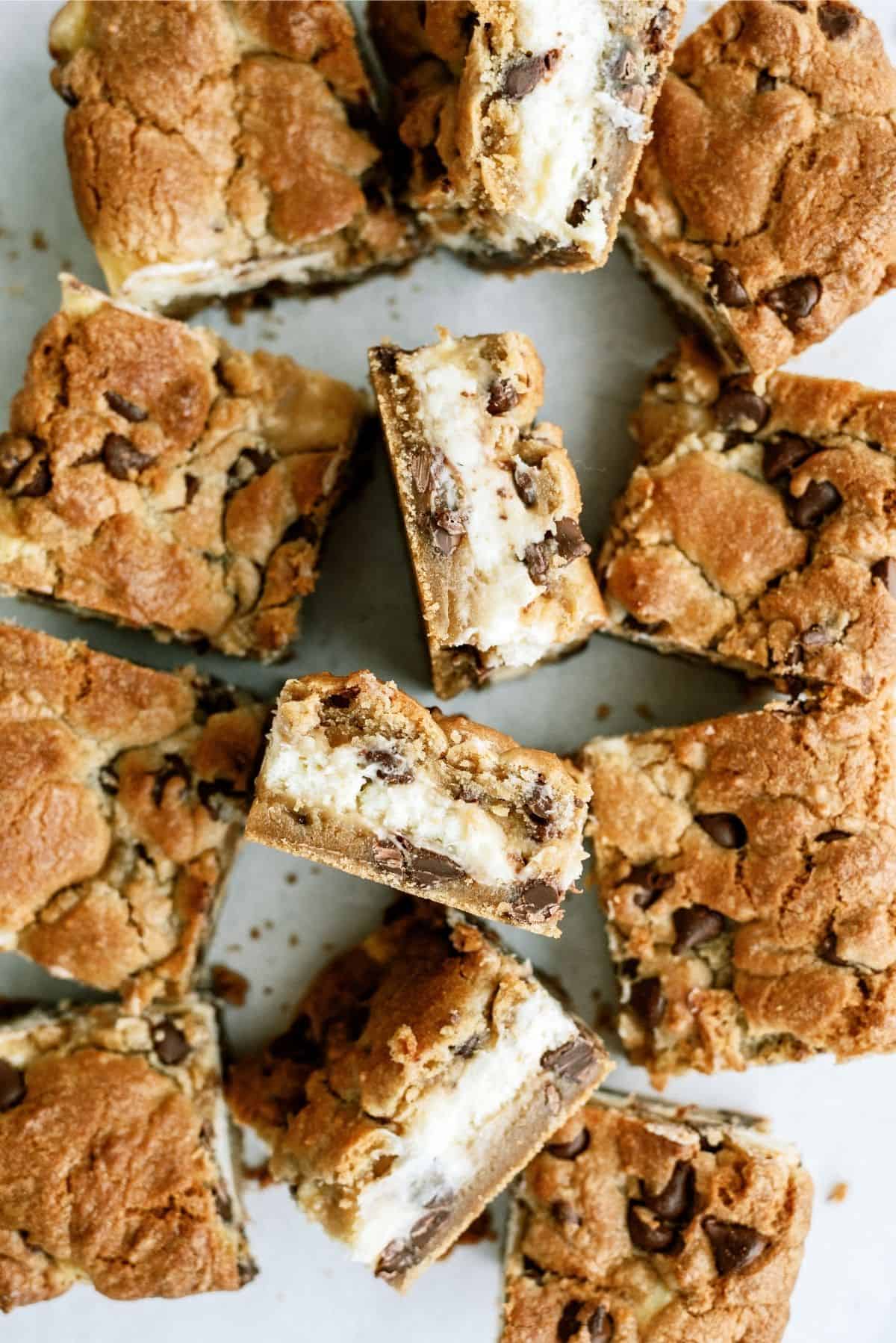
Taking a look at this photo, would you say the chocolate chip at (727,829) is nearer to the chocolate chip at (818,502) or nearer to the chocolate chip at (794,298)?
the chocolate chip at (818,502)

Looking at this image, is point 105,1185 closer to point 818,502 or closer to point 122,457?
point 122,457

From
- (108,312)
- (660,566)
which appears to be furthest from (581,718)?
(108,312)

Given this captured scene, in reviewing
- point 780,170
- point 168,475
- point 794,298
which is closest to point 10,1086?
point 168,475

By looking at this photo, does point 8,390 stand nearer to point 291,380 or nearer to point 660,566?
point 291,380

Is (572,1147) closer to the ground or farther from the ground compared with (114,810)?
closer to the ground

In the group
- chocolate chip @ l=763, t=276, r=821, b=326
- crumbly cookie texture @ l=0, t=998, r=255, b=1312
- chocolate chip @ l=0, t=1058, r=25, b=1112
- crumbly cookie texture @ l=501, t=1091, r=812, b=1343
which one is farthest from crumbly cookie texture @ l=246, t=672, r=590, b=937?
chocolate chip @ l=763, t=276, r=821, b=326
